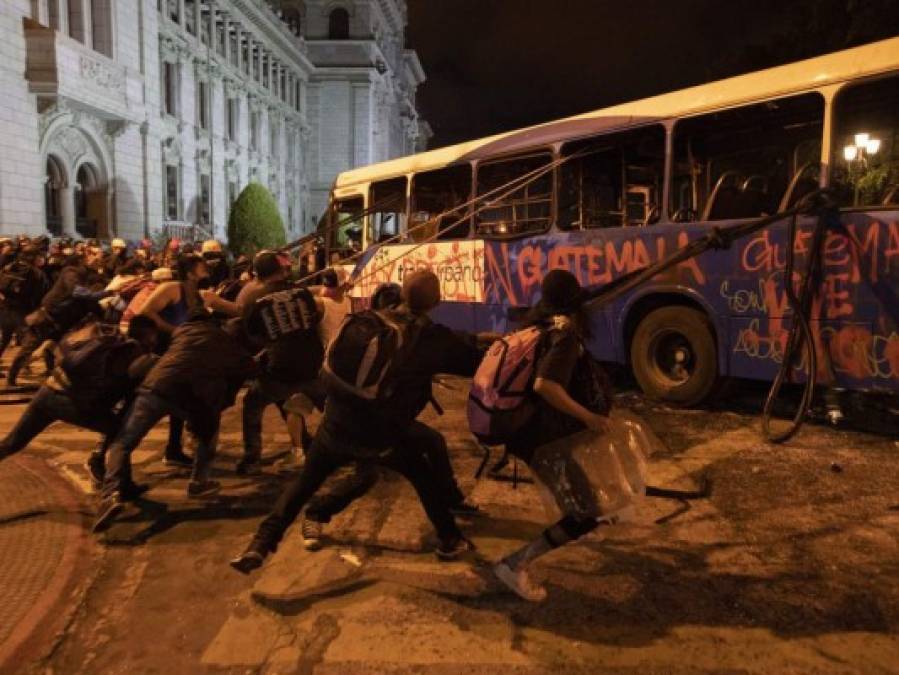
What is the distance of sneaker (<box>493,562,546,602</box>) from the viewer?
363cm

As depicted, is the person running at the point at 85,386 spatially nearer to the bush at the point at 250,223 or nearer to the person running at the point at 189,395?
the person running at the point at 189,395

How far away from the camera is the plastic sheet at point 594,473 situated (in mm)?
3371

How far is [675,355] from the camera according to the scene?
768cm

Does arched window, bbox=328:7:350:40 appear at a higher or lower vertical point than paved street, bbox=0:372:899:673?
higher

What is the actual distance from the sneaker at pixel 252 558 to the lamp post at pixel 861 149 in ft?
17.9

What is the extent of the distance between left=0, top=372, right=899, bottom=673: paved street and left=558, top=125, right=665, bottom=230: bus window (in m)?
3.46

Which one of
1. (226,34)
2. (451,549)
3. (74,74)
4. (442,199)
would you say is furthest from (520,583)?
(226,34)

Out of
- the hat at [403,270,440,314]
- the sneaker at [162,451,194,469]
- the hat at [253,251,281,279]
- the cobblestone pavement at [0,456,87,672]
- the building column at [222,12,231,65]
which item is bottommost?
the cobblestone pavement at [0,456,87,672]

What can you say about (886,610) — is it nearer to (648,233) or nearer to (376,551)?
(376,551)

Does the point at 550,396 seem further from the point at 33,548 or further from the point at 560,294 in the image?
the point at 33,548

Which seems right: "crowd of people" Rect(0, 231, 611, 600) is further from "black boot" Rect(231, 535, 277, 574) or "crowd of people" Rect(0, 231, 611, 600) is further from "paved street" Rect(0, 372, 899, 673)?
"paved street" Rect(0, 372, 899, 673)

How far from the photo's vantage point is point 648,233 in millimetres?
7637

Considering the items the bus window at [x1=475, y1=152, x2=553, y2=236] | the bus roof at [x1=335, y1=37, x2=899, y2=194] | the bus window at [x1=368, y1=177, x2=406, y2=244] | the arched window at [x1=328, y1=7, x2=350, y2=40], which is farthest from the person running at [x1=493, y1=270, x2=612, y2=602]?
the arched window at [x1=328, y1=7, x2=350, y2=40]

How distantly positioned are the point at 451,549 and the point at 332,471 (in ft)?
2.74
